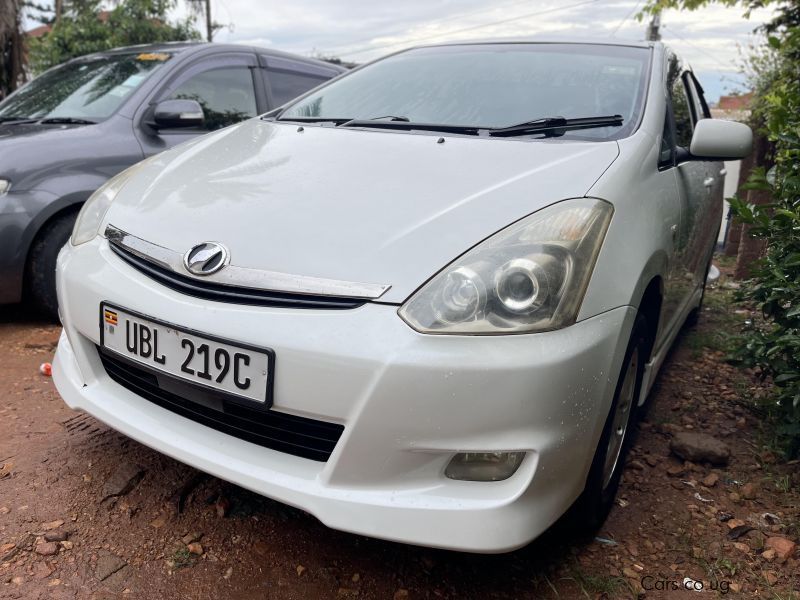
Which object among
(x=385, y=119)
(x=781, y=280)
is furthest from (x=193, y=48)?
(x=781, y=280)

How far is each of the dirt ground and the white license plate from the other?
53 centimetres

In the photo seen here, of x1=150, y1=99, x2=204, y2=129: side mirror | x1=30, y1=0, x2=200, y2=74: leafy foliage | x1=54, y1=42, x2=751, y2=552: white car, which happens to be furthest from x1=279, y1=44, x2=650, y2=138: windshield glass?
x1=30, y1=0, x2=200, y2=74: leafy foliage

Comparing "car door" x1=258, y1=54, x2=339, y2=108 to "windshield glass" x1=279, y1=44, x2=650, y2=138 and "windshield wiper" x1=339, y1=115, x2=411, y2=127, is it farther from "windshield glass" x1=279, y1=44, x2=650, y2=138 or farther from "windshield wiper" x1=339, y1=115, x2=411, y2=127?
"windshield wiper" x1=339, y1=115, x2=411, y2=127

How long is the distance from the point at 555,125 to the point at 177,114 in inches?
88.2

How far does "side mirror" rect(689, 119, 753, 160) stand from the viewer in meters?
2.37

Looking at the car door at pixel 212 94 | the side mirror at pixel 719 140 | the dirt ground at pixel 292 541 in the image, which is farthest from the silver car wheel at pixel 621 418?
the car door at pixel 212 94

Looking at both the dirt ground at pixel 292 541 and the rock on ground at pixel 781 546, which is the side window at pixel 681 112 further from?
the rock on ground at pixel 781 546

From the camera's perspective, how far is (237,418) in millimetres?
1686

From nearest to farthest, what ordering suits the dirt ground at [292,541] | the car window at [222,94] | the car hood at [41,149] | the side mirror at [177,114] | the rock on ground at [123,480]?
the dirt ground at [292,541] → the rock on ground at [123,480] → the car hood at [41,149] → the side mirror at [177,114] → the car window at [222,94]

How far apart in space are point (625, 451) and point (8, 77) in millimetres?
11667

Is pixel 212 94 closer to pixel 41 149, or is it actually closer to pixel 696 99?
pixel 41 149

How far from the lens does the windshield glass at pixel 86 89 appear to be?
3.86m

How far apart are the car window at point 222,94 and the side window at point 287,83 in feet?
0.51

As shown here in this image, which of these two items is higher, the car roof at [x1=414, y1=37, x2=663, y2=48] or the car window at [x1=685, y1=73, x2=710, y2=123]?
the car roof at [x1=414, y1=37, x2=663, y2=48]
